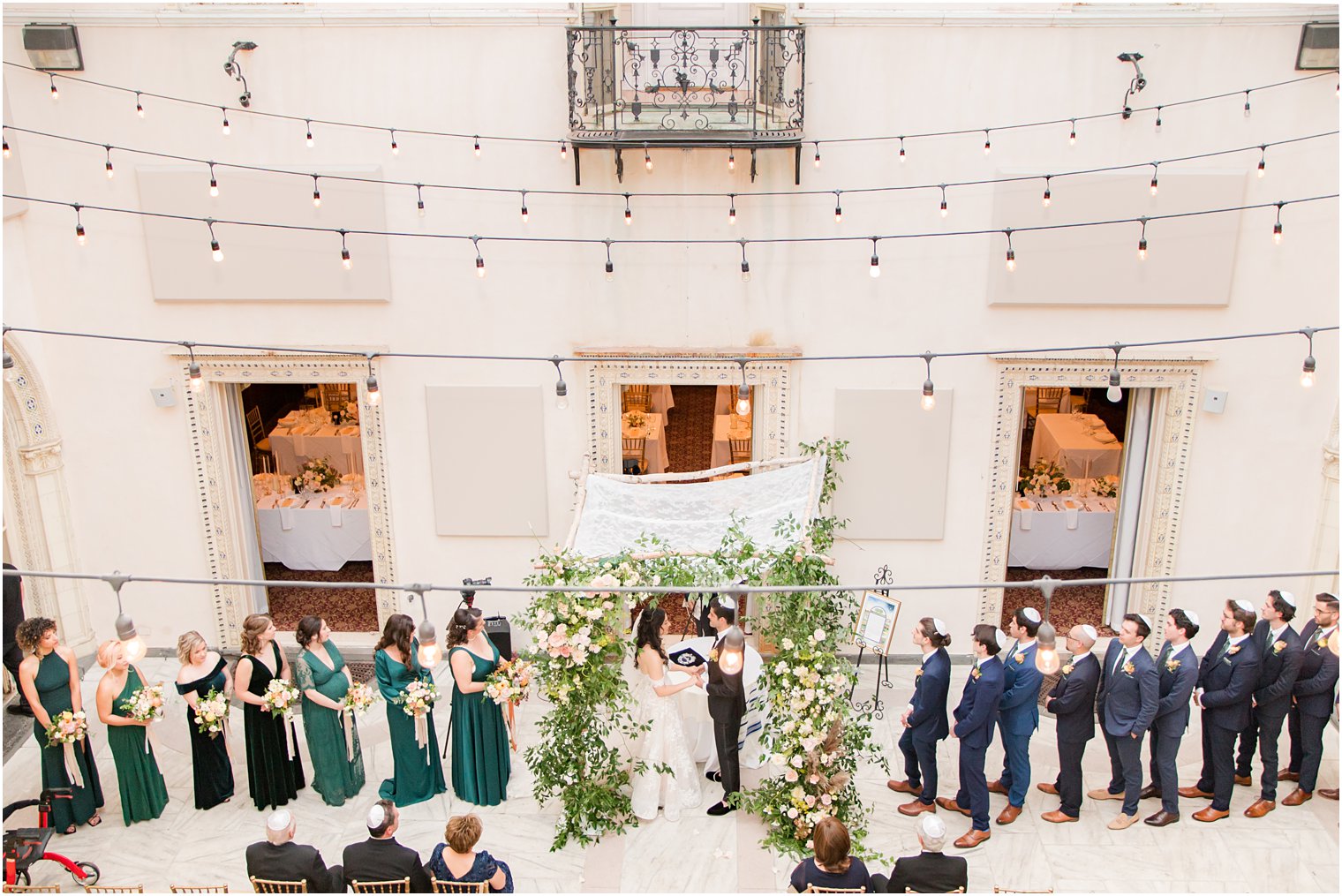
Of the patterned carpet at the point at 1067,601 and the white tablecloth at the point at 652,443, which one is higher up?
the white tablecloth at the point at 652,443

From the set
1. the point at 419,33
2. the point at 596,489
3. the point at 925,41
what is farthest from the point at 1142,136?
the point at 419,33

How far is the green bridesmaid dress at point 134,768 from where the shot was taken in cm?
659

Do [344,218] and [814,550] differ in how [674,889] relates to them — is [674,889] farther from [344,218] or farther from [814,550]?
[344,218]

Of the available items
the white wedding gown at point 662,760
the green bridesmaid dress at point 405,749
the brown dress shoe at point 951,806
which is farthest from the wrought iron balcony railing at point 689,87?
the brown dress shoe at point 951,806

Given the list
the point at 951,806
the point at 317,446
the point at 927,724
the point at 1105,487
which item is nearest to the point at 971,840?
the point at 951,806

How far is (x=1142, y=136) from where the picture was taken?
761 cm

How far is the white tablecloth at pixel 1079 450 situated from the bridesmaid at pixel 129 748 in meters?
8.05

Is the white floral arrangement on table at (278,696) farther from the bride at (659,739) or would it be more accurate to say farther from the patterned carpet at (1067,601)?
the patterned carpet at (1067,601)

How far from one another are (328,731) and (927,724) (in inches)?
146

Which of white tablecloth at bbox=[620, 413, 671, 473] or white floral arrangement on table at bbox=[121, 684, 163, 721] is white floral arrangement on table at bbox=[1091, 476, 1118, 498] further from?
white floral arrangement on table at bbox=[121, 684, 163, 721]

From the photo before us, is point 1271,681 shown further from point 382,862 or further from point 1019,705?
point 382,862

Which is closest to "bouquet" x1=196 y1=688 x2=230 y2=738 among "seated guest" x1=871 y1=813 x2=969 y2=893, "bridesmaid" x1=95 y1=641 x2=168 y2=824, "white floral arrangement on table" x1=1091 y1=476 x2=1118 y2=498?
"bridesmaid" x1=95 y1=641 x2=168 y2=824

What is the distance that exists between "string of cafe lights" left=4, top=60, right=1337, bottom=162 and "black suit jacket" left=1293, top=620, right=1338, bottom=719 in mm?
3609

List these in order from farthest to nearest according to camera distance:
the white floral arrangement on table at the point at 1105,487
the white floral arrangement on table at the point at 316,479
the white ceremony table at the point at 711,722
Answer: the white floral arrangement on table at the point at 316,479, the white floral arrangement on table at the point at 1105,487, the white ceremony table at the point at 711,722
